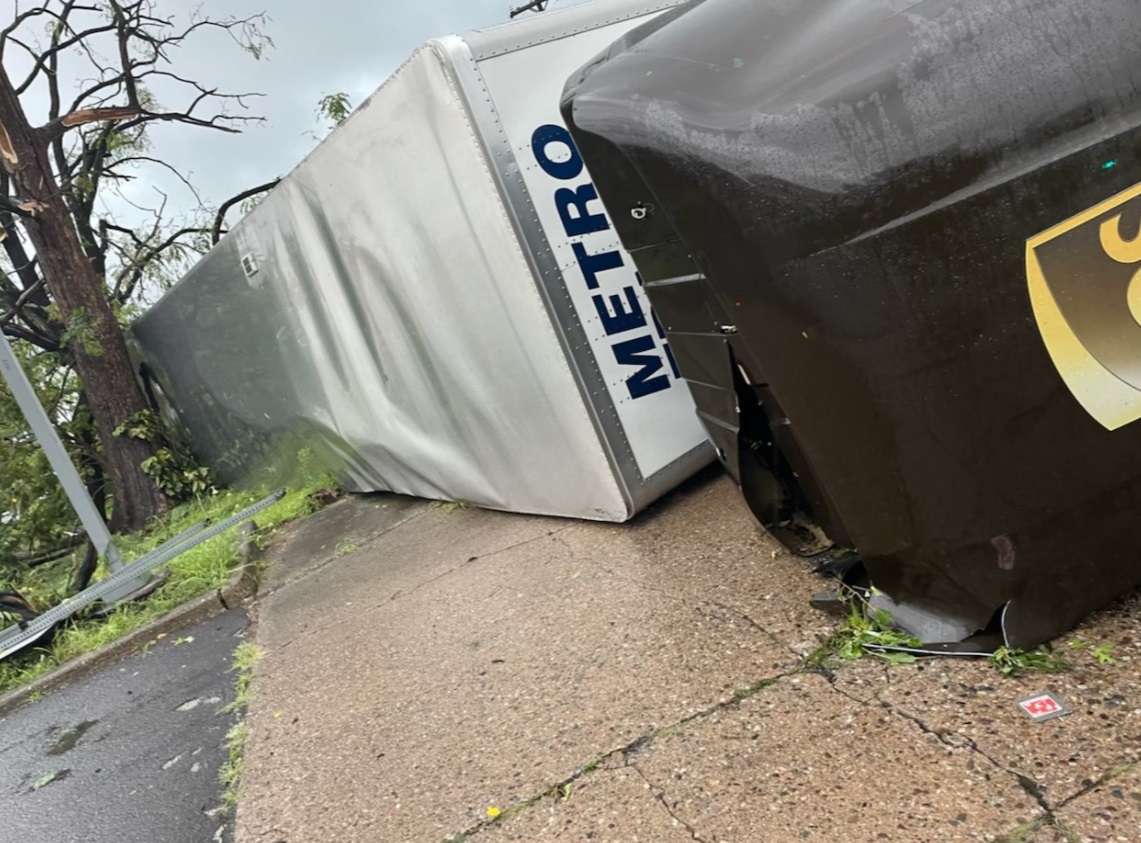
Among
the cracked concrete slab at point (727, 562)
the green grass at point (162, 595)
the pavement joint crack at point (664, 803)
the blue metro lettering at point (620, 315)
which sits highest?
the blue metro lettering at point (620, 315)

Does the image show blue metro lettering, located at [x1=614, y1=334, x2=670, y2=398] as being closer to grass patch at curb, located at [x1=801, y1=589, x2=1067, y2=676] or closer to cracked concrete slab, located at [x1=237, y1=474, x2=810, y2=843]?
cracked concrete slab, located at [x1=237, y1=474, x2=810, y2=843]

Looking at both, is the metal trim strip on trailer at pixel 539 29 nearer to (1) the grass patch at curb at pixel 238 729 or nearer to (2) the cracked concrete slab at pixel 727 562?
(2) the cracked concrete slab at pixel 727 562

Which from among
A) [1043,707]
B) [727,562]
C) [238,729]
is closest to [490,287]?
[727,562]

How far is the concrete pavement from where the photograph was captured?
1716 millimetres

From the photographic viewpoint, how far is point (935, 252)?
1787mm

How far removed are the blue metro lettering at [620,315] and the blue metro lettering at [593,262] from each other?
0.08 m

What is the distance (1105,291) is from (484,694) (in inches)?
83.9

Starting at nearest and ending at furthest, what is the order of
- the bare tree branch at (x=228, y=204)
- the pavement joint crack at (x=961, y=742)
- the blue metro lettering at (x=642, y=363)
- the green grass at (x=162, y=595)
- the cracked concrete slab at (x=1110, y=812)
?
the cracked concrete slab at (x=1110, y=812) < the pavement joint crack at (x=961, y=742) < the blue metro lettering at (x=642, y=363) < the green grass at (x=162, y=595) < the bare tree branch at (x=228, y=204)

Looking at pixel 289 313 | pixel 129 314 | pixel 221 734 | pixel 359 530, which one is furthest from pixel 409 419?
pixel 129 314

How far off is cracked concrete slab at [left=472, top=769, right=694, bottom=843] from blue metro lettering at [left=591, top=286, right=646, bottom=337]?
6.71 feet

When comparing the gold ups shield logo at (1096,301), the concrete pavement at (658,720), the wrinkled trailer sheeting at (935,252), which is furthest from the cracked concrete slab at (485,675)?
the gold ups shield logo at (1096,301)

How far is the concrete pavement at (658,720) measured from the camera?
1.72m

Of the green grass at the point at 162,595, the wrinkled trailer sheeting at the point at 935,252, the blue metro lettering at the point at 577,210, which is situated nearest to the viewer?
the wrinkled trailer sheeting at the point at 935,252

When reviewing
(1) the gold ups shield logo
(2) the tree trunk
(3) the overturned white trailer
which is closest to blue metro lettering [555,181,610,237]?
(3) the overturned white trailer
